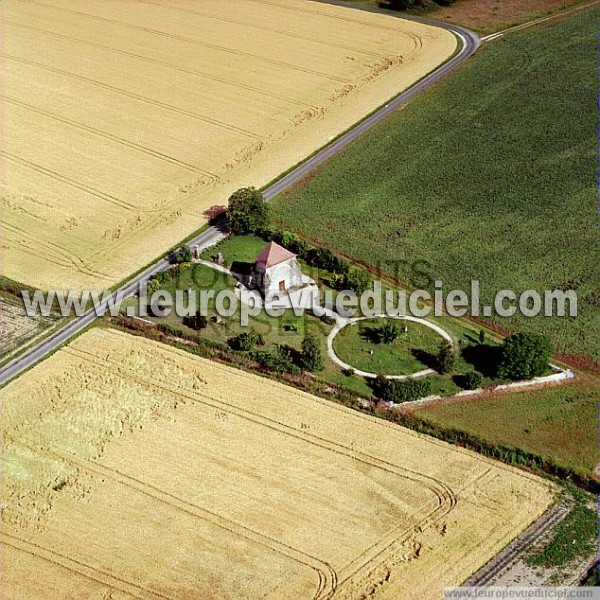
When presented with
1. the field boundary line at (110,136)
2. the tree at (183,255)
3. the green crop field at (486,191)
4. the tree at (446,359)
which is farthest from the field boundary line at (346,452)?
the field boundary line at (110,136)

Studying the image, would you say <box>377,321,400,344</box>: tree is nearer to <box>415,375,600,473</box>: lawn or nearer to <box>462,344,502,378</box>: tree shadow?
<box>462,344,502,378</box>: tree shadow

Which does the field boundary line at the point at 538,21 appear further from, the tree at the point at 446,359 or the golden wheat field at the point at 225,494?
the golden wheat field at the point at 225,494

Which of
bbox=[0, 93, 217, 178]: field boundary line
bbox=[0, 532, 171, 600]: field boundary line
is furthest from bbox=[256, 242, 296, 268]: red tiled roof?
bbox=[0, 532, 171, 600]: field boundary line

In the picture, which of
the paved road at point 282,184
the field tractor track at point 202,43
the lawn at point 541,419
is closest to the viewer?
the lawn at point 541,419

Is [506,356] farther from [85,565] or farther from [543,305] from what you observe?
[85,565]

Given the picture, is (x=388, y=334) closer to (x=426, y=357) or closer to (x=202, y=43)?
(x=426, y=357)

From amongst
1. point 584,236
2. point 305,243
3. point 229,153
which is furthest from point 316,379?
point 229,153
